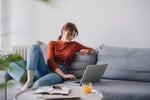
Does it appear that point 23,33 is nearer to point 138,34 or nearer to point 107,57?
point 107,57

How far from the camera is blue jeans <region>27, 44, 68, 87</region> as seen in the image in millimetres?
2798

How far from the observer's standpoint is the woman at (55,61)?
112 inches

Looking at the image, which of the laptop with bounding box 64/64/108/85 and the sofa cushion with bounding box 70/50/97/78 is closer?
the laptop with bounding box 64/64/108/85

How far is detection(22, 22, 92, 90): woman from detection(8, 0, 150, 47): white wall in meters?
0.43

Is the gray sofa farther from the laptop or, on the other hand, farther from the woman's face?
the woman's face

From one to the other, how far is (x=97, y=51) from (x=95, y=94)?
1.13 metres

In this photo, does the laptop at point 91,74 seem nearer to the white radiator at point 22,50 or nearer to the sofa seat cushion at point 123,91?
the sofa seat cushion at point 123,91

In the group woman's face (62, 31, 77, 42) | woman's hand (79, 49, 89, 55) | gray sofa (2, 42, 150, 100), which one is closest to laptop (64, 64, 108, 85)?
gray sofa (2, 42, 150, 100)

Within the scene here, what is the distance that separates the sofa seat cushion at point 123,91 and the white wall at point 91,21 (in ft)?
2.75

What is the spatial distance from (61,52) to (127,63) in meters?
0.77

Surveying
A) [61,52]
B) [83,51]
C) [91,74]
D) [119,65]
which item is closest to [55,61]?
[61,52]

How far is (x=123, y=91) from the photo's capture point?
263 cm

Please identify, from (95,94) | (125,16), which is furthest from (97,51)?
(95,94)

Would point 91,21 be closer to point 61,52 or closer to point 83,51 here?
point 83,51
